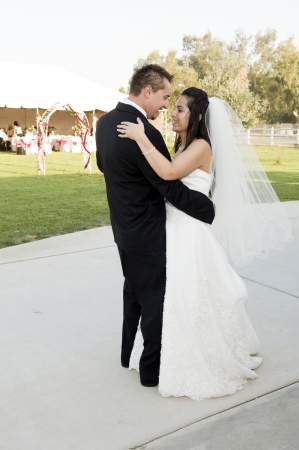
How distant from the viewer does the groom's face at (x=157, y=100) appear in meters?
2.84

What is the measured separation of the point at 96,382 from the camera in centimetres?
322

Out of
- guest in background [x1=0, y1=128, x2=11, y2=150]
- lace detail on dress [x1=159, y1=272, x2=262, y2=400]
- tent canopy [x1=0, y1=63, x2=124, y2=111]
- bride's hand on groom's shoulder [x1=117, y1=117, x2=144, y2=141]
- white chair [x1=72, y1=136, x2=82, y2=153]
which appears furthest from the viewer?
guest in background [x1=0, y1=128, x2=11, y2=150]

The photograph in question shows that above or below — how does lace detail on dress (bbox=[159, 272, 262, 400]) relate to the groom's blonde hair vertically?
below

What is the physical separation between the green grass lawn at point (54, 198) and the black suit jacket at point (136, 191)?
4.50 metres

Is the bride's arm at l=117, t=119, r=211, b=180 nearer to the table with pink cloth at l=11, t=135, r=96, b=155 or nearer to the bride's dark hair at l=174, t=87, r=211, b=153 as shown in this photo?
the bride's dark hair at l=174, t=87, r=211, b=153

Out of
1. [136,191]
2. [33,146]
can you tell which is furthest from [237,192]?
[33,146]

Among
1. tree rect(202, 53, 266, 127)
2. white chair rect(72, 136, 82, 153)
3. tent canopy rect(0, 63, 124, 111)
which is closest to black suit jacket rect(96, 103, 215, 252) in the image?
tent canopy rect(0, 63, 124, 111)

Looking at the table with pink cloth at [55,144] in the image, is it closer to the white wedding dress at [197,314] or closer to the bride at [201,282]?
the bride at [201,282]

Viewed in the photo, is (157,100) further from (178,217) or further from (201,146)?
(178,217)

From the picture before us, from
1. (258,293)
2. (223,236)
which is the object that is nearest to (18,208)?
(258,293)

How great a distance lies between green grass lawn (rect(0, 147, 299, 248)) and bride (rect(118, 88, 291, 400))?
4556mm

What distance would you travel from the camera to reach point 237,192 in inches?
132

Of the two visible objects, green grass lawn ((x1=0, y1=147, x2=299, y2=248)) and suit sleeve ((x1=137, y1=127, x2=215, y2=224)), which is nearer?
suit sleeve ((x1=137, y1=127, x2=215, y2=224))

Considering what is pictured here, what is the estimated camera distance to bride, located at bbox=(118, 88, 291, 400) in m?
3.02
